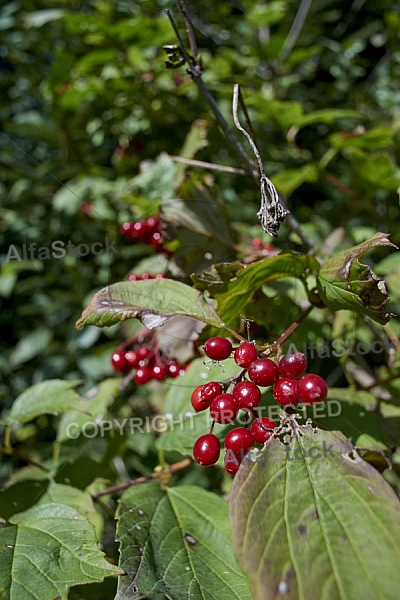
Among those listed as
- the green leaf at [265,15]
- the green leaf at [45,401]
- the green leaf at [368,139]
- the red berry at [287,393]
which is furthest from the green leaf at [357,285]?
the green leaf at [265,15]

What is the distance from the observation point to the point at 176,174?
1.96m

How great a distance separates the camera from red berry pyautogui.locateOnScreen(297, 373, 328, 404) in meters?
0.87

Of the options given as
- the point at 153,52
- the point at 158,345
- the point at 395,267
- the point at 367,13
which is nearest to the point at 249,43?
the point at 153,52

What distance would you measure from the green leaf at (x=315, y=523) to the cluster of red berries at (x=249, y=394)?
2.0 inches

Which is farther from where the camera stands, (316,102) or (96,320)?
(316,102)

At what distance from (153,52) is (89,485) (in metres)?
2.00

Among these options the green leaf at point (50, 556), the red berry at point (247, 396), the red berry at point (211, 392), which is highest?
the red berry at point (247, 396)

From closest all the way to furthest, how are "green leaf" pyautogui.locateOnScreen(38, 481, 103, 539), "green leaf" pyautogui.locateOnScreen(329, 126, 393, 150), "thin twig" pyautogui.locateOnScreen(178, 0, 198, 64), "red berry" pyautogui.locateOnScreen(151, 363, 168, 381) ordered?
1. "thin twig" pyautogui.locateOnScreen(178, 0, 198, 64)
2. "green leaf" pyautogui.locateOnScreen(38, 481, 103, 539)
3. "red berry" pyautogui.locateOnScreen(151, 363, 168, 381)
4. "green leaf" pyautogui.locateOnScreen(329, 126, 393, 150)

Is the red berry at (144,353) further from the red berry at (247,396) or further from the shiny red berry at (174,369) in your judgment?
the red berry at (247,396)

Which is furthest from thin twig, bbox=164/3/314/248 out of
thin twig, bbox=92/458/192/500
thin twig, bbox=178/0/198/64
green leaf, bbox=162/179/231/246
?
thin twig, bbox=92/458/192/500

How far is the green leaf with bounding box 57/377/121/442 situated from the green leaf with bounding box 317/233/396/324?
2.69 feet

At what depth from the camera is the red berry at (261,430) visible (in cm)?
90

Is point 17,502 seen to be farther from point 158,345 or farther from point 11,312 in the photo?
point 11,312

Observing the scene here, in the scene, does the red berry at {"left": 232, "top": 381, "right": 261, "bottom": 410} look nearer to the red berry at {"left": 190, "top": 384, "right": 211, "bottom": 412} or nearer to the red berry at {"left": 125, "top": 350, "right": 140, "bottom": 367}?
the red berry at {"left": 190, "top": 384, "right": 211, "bottom": 412}
